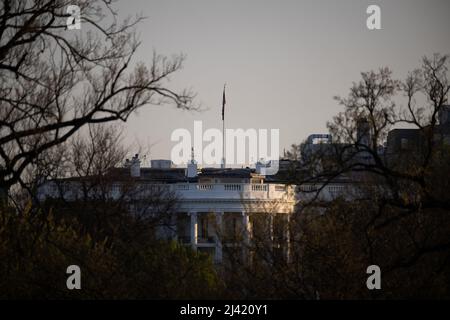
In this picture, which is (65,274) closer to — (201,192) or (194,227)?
(201,192)

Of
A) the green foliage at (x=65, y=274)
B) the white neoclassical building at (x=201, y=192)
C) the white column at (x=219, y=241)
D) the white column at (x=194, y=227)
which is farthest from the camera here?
the white column at (x=194, y=227)

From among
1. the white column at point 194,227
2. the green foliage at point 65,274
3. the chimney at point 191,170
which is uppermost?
the chimney at point 191,170

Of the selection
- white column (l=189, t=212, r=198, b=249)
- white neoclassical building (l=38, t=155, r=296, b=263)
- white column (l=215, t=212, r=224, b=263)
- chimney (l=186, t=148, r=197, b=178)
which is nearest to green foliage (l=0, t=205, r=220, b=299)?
white column (l=215, t=212, r=224, b=263)

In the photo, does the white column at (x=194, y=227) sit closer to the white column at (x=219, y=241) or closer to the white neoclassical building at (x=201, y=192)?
the white neoclassical building at (x=201, y=192)

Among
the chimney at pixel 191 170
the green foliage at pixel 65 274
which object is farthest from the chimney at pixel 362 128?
the chimney at pixel 191 170

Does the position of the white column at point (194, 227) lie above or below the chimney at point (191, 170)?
below

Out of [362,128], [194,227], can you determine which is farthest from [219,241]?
[194,227]

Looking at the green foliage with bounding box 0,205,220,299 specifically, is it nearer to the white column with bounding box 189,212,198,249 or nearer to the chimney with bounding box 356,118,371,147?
the chimney with bounding box 356,118,371,147

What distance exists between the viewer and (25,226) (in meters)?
31.0
